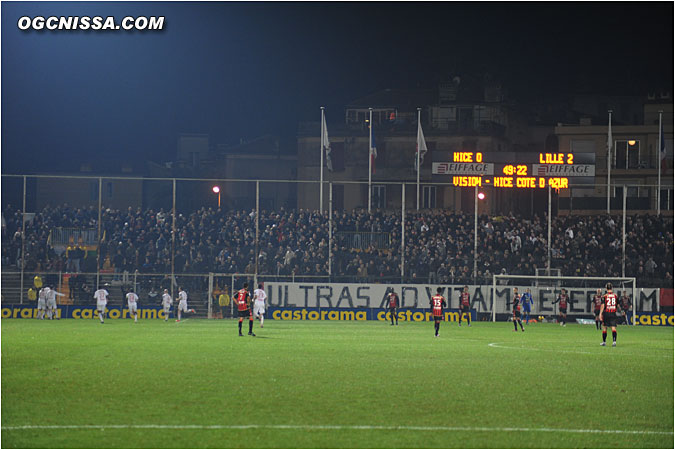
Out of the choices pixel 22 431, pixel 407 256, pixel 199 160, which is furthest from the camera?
pixel 199 160

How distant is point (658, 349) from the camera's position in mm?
31938

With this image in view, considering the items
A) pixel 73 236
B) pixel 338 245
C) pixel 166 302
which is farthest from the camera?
pixel 73 236

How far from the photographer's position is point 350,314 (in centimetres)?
5412

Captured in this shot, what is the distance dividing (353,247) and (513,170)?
35.2ft

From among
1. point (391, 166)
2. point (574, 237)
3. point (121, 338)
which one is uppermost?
point (391, 166)

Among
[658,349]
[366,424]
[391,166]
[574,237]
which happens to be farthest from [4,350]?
[391,166]

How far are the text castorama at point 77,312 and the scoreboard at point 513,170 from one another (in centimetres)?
1795

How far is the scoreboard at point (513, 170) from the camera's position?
184ft

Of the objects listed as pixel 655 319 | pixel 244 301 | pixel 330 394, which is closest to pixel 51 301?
pixel 244 301

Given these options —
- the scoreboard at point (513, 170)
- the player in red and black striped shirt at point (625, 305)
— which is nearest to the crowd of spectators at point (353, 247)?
the player in red and black striped shirt at point (625, 305)

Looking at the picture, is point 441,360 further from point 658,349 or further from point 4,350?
point 4,350

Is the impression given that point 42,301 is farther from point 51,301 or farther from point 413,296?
point 413,296

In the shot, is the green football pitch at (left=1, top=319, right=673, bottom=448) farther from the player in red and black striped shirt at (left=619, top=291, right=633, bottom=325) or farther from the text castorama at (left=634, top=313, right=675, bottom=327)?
the text castorama at (left=634, top=313, right=675, bottom=327)

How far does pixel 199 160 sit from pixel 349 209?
95.2 feet
